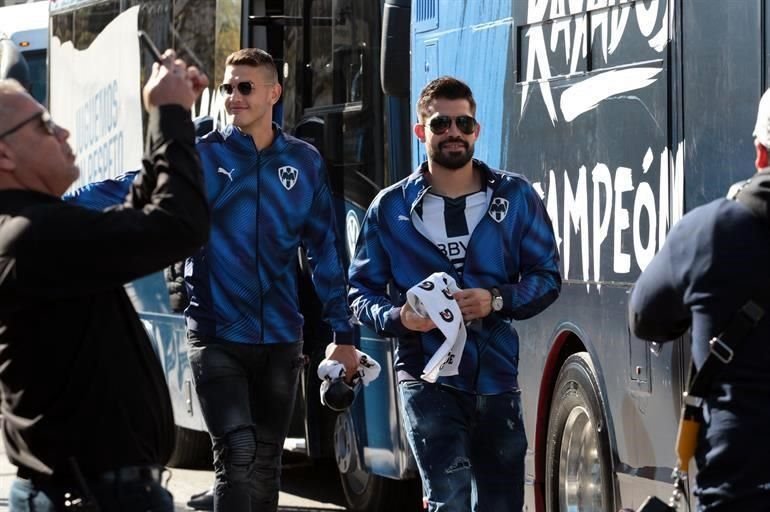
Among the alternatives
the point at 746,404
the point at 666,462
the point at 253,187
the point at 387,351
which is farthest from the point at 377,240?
the point at 387,351

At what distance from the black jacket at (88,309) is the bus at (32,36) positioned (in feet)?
59.0

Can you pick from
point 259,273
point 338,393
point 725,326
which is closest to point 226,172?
point 259,273

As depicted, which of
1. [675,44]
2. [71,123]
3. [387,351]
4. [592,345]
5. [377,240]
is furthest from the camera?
[71,123]

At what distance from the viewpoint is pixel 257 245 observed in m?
6.98

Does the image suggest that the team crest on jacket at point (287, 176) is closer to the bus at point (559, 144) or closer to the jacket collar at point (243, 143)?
the jacket collar at point (243, 143)

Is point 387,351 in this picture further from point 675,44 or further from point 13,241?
point 13,241

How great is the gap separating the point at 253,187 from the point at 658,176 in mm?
1507

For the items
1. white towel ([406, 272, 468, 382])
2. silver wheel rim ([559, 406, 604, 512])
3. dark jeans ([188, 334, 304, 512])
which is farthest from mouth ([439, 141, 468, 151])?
silver wheel rim ([559, 406, 604, 512])

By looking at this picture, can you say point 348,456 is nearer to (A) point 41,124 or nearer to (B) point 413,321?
(B) point 413,321

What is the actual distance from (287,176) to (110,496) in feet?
10.5

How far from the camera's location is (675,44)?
6625 mm

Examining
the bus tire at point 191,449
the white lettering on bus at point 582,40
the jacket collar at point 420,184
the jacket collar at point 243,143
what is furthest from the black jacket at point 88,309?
the bus tire at point 191,449

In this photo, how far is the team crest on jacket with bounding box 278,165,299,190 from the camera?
7.05 meters

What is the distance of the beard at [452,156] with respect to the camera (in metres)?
6.12
